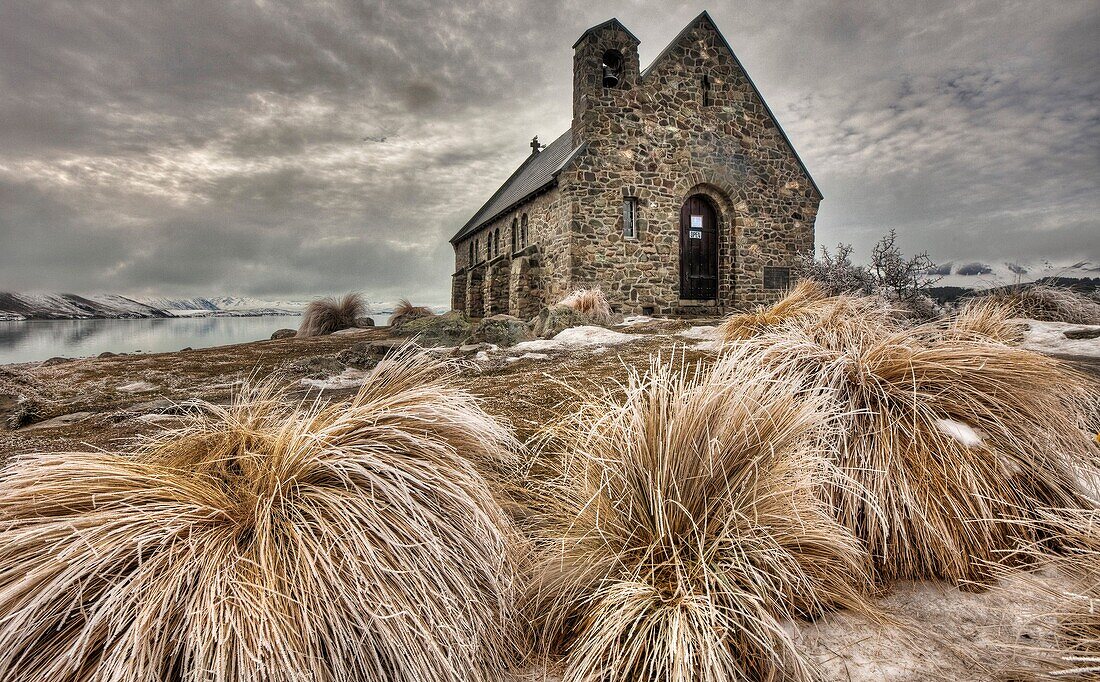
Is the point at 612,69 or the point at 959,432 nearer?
the point at 959,432

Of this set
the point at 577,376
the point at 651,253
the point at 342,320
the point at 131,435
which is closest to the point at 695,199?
the point at 651,253

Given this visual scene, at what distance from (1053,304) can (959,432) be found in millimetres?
6255

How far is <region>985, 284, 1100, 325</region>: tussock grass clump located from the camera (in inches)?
251

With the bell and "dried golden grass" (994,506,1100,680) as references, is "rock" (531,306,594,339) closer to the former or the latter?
"dried golden grass" (994,506,1100,680)

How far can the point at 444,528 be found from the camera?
1667 millimetres

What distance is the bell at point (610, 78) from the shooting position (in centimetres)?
1200

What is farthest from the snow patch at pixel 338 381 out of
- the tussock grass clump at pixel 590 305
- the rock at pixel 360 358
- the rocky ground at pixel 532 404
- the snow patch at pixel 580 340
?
the tussock grass clump at pixel 590 305

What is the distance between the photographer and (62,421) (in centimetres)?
303

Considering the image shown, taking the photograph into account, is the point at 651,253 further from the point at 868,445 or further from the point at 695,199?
the point at 868,445

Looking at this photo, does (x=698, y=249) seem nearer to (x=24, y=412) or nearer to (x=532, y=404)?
→ (x=532, y=404)

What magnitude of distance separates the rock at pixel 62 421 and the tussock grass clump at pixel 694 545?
9.54 feet

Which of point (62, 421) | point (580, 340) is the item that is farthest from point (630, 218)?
point (62, 421)

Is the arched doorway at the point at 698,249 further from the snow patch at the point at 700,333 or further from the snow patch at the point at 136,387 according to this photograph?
the snow patch at the point at 136,387

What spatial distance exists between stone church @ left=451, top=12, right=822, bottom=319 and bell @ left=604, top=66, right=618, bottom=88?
0.03 m
